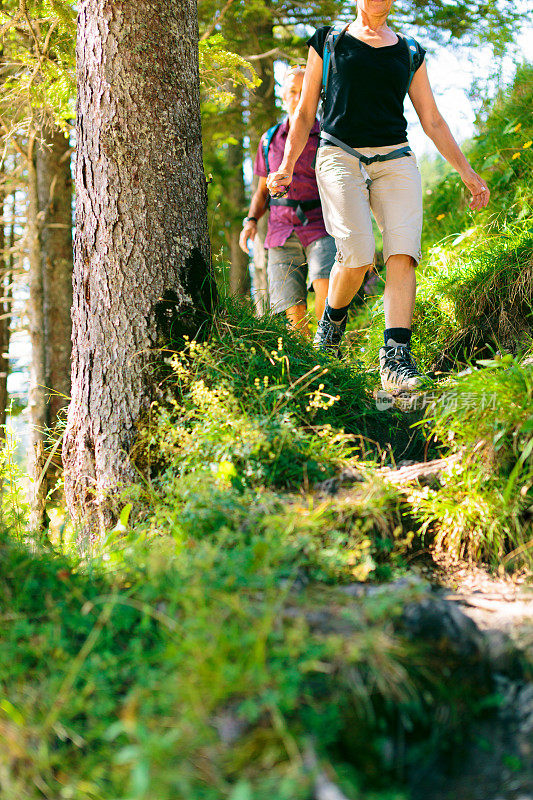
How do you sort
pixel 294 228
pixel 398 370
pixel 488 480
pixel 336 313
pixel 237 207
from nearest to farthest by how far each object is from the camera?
pixel 488 480 < pixel 398 370 < pixel 336 313 < pixel 294 228 < pixel 237 207

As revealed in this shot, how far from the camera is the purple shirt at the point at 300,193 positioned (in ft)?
16.9

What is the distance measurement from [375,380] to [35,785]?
2.90m

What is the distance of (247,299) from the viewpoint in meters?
3.97

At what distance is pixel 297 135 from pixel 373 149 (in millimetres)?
496

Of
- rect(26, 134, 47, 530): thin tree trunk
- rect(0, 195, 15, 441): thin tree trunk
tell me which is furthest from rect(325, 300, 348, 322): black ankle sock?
rect(0, 195, 15, 441): thin tree trunk

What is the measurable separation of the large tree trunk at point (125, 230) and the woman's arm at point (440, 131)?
1.52 m

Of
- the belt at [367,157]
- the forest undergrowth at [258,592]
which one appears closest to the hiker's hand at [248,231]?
the belt at [367,157]

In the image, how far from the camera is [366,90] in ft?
12.5

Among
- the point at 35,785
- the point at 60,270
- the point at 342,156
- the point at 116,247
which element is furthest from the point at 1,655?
the point at 60,270

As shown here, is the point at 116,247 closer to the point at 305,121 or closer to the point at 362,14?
the point at 305,121

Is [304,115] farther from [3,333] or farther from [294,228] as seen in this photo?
[3,333]

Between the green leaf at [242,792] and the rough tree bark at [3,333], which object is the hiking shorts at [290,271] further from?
the rough tree bark at [3,333]

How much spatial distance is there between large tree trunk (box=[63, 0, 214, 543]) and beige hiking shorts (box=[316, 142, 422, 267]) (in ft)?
3.11

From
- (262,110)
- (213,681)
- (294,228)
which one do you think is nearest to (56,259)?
(294,228)
